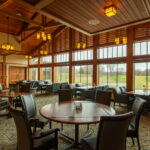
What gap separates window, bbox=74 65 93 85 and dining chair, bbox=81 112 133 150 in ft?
21.8

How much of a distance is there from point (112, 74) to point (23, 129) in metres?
6.32

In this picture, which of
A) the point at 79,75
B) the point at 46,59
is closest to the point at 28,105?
the point at 79,75

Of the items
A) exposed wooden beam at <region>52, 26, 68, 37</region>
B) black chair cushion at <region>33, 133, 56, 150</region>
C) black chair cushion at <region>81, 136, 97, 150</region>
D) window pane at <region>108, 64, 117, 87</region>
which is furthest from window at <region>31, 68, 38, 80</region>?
black chair cushion at <region>81, 136, 97, 150</region>

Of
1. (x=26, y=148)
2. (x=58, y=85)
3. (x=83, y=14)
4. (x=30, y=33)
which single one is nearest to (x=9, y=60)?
(x=30, y=33)

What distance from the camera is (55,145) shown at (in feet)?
5.72

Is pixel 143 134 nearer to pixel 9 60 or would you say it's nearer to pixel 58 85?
pixel 58 85

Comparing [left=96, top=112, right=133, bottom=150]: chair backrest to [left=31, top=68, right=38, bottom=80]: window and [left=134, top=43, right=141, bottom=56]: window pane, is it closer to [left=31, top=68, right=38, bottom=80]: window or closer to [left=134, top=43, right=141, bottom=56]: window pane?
[left=134, top=43, right=141, bottom=56]: window pane

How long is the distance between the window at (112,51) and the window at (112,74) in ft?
1.84

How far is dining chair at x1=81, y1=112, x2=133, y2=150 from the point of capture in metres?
1.22

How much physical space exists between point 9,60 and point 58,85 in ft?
20.7

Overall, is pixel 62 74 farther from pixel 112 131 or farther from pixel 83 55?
pixel 112 131

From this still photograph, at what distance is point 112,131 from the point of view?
1.26 meters

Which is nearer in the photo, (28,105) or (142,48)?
(28,105)

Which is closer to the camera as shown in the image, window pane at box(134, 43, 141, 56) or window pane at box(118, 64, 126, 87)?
window pane at box(134, 43, 141, 56)
